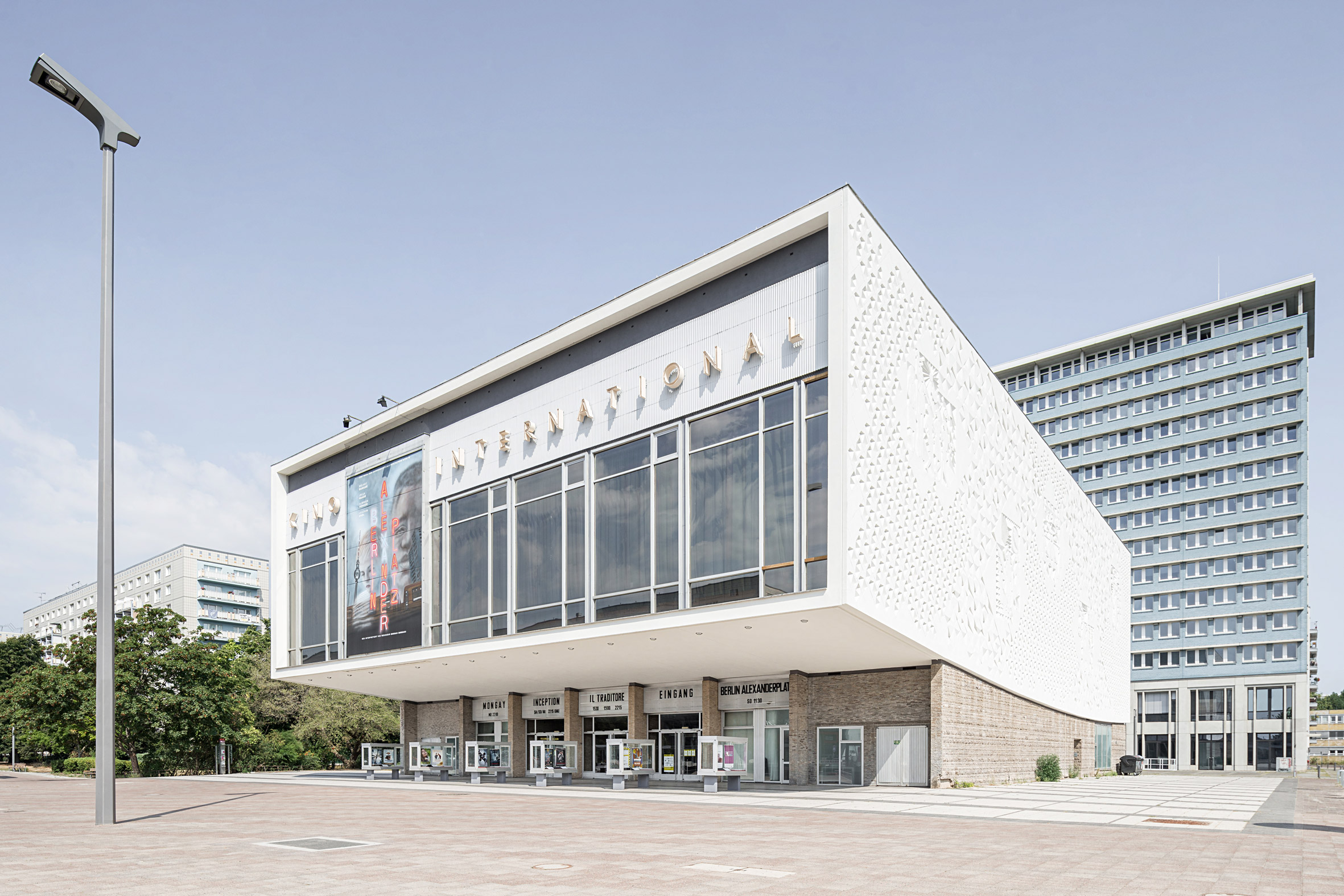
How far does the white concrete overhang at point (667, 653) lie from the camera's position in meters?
28.4

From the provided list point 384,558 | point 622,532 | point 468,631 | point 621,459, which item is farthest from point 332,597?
point 621,459

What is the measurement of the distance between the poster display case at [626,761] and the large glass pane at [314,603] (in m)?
19.7

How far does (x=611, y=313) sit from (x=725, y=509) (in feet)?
25.7

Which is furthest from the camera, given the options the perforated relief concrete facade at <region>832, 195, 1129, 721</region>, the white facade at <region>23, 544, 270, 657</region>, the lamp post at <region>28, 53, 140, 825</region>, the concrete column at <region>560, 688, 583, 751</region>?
the white facade at <region>23, 544, 270, 657</region>

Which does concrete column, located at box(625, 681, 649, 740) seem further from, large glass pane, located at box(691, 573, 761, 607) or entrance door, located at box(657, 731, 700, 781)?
large glass pane, located at box(691, 573, 761, 607)

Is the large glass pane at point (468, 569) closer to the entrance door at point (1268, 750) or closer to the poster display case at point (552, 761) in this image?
the poster display case at point (552, 761)

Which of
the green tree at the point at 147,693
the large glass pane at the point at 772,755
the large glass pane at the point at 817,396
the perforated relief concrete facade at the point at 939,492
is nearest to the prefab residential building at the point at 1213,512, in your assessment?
the perforated relief concrete facade at the point at 939,492

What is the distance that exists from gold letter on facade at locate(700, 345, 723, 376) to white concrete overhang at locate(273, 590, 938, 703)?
22.6ft

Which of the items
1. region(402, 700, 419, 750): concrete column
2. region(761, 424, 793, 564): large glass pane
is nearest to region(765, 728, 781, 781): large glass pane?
region(761, 424, 793, 564): large glass pane

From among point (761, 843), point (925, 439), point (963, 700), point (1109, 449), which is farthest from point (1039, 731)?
point (1109, 449)

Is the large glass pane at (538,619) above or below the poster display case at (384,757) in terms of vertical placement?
above

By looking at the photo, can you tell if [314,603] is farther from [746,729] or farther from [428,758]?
[746,729]

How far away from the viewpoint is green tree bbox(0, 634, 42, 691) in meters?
87.6

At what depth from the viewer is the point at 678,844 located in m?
15.5
